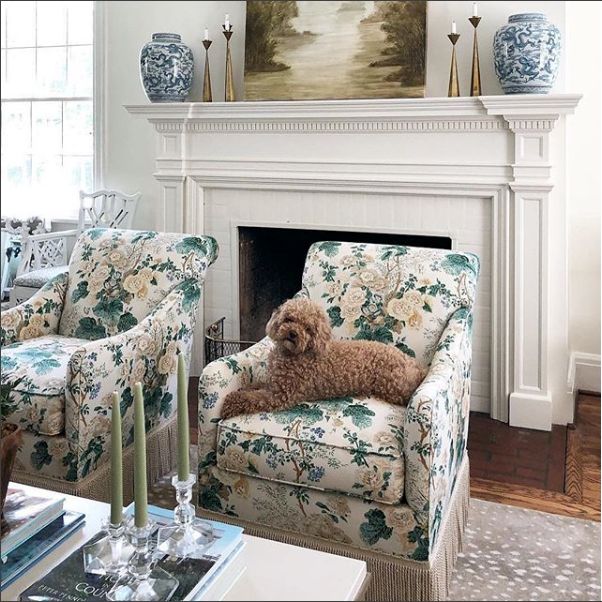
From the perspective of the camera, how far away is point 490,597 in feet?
4.76

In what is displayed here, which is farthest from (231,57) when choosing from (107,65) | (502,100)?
(502,100)

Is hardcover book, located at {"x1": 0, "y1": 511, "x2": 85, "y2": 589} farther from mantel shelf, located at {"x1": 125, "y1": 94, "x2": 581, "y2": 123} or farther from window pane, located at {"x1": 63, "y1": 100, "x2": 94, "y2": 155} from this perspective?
window pane, located at {"x1": 63, "y1": 100, "x2": 94, "y2": 155}

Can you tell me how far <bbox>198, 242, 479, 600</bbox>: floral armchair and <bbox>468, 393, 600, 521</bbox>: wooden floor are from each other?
29cm

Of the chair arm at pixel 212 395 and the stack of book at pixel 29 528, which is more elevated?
the chair arm at pixel 212 395

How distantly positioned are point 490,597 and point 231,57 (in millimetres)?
2229

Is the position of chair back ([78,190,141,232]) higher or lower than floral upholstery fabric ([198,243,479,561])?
higher

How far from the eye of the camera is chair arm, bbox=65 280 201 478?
1641 mm

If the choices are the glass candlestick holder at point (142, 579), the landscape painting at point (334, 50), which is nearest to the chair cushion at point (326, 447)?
the glass candlestick holder at point (142, 579)

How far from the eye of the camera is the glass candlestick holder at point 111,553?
3.06 ft

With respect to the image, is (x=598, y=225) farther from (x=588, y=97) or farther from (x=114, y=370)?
(x=114, y=370)

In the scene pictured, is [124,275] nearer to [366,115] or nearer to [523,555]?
[366,115]

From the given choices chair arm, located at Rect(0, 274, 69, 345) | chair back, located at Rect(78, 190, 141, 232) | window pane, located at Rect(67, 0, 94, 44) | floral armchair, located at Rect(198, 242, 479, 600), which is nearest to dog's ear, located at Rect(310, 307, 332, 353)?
floral armchair, located at Rect(198, 242, 479, 600)

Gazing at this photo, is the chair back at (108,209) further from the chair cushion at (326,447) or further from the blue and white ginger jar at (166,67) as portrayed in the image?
the chair cushion at (326,447)

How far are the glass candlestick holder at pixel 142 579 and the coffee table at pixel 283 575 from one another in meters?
0.08
